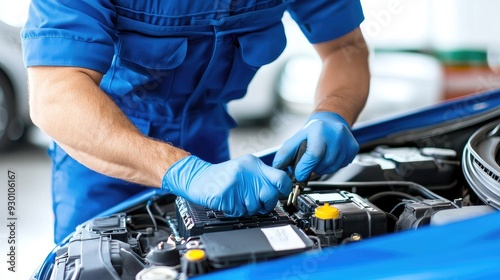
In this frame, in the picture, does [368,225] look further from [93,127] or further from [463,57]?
[463,57]

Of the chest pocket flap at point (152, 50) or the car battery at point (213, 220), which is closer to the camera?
the car battery at point (213, 220)

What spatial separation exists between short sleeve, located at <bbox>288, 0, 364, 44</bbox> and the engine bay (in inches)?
15.6

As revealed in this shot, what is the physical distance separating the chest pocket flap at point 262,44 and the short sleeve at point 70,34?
0.41 m

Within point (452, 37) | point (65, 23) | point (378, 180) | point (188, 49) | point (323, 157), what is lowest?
point (452, 37)

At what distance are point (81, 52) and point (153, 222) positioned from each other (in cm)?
47

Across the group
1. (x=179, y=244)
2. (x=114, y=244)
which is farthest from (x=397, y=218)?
(x=114, y=244)

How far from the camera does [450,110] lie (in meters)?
1.87

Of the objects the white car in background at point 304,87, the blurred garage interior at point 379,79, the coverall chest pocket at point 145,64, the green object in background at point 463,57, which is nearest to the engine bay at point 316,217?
the coverall chest pocket at point 145,64

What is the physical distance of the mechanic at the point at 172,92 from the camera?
133 centimetres

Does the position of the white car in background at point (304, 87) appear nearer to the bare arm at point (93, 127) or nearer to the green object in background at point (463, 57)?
the green object in background at point (463, 57)

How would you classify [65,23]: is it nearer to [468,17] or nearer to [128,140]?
[128,140]

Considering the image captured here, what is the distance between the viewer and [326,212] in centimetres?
120

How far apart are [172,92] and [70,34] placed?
0.37m

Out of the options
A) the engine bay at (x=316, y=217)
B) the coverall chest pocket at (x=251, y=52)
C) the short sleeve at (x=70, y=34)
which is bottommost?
the engine bay at (x=316, y=217)
